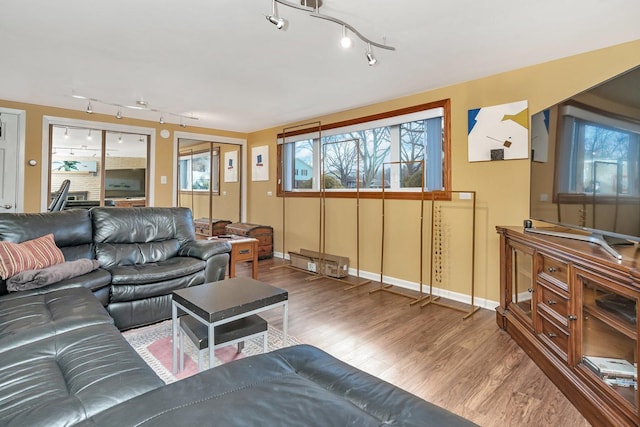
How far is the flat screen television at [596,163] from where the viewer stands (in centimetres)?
159

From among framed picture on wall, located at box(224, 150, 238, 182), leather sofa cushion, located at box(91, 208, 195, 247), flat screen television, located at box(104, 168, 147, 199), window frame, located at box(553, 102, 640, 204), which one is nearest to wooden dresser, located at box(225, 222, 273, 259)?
framed picture on wall, located at box(224, 150, 238, 182)

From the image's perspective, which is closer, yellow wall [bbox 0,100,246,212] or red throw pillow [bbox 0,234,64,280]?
red throw pillow [bbox 0,234,64,280]

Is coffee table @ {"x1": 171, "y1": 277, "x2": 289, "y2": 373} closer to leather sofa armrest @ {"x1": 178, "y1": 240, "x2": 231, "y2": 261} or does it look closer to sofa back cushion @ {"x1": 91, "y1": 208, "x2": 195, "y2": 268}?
leather sofa armrest @ {"x1": 178, "y1": 240, "x2": 231, "y2": 261}

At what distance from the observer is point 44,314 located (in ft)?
5.70

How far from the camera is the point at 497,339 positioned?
254cm

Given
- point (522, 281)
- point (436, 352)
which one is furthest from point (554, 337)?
point (436, 352)

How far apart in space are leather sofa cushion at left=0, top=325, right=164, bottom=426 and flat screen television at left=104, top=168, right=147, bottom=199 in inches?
170

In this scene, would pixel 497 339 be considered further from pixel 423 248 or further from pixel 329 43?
pixel 329 43

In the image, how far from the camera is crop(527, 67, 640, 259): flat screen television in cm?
159

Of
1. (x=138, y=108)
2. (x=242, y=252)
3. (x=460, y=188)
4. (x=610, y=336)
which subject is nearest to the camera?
(x=610, y=336)

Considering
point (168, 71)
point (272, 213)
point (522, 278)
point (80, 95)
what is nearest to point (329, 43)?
point (168, 71)

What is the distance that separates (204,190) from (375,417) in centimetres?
618

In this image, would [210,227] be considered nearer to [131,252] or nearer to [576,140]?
[131,252]

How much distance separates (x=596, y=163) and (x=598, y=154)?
50 mm
